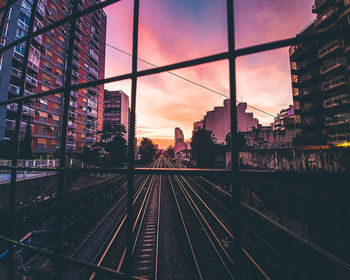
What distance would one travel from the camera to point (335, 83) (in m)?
21.0

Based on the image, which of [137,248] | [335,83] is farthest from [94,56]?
[335,83]

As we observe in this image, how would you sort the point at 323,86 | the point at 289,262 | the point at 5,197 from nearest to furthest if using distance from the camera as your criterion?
the point at 289,262 → the point at 5,197 → the point at 323,86

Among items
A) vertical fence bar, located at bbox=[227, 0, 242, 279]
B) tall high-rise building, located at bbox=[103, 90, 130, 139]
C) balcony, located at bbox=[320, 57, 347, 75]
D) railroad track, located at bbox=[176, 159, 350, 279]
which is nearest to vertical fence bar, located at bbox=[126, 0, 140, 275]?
vertical fence bar, located at bbox=[227, 0, 242, 279]

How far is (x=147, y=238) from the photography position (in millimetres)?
7422

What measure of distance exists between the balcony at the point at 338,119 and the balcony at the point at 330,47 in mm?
9162

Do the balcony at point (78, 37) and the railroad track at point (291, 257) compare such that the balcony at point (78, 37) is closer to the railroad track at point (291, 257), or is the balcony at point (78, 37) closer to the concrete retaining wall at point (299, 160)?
the concrete retaining wall at point (299, 160)

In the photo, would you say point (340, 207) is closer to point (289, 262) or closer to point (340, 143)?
point (289, 262)

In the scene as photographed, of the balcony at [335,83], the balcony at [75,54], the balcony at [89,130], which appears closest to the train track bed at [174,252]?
the balcony at [335,83]

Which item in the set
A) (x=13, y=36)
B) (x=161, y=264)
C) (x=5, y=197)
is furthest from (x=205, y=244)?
(x=13, y=36)

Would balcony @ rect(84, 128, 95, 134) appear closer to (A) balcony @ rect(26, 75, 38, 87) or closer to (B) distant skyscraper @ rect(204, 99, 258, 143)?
(A) balcony @ rect(26, 75, 38, 87)

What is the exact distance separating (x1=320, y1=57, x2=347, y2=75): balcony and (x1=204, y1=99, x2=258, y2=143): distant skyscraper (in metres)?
17.0

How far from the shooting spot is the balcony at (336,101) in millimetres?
19919

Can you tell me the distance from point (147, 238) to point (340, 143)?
2654 cm

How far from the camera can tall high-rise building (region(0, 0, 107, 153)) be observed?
20203 millimetres
